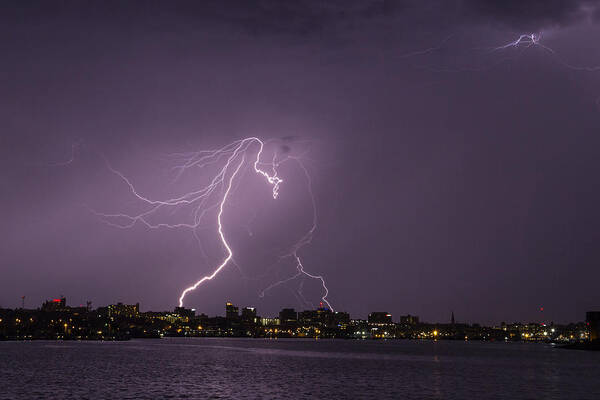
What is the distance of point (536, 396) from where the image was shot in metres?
46.9

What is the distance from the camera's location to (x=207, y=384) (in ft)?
169

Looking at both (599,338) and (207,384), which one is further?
(599,338)

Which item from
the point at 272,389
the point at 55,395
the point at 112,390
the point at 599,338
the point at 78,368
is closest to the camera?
the point at 55,395

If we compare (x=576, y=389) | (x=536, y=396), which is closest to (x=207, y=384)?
(x=536, y=396)

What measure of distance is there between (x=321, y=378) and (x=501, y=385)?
1660 centimetres

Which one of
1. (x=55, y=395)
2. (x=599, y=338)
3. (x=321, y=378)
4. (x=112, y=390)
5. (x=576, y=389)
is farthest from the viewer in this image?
(x=599, y=338)

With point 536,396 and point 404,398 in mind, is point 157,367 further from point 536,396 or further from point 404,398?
point 536,396

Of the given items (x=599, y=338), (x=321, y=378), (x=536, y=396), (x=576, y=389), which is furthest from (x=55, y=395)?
(x=599, y=338)

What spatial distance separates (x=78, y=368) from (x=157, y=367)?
865 centimetres

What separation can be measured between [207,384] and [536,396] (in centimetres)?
2611

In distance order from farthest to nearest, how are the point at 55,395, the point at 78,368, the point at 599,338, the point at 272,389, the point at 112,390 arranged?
the point at 599,338
the point at 78,368
the point at 272,389
the point at 112,390
the point at 55,395

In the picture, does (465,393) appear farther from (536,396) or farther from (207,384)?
(207,384)

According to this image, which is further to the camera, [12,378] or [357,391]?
[12,378]

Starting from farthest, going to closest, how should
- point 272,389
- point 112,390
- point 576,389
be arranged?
point 576,389
point 272,389
point 112,390
